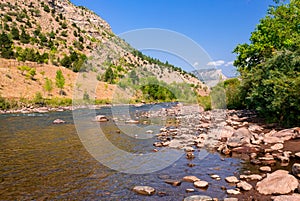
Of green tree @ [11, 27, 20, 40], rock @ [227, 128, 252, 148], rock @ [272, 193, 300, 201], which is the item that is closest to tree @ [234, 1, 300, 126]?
rock @ [227, 128, 252, 148]

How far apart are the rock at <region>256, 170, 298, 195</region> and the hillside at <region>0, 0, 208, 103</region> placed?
54.2m

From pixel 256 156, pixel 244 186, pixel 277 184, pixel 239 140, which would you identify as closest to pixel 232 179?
pixel 244 186

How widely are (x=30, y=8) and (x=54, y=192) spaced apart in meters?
135

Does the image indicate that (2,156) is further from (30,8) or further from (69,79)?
(30,8)

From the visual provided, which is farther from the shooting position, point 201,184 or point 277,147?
point 277,147

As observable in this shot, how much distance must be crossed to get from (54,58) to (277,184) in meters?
90.6

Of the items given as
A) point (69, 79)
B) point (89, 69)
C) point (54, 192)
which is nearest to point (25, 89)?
point (69, 79)

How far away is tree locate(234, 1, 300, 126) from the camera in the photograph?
760 inches

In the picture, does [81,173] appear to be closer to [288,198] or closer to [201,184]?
[201,184]

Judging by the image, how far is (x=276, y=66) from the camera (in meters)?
22.4

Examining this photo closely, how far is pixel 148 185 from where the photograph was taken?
1068 cm

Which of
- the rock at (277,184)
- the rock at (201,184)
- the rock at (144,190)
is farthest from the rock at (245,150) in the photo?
the rock at (144,190)

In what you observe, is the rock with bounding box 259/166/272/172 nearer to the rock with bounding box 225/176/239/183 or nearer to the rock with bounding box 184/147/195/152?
the rock with bounding box 225/176/239/183

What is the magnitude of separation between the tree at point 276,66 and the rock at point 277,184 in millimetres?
10110
